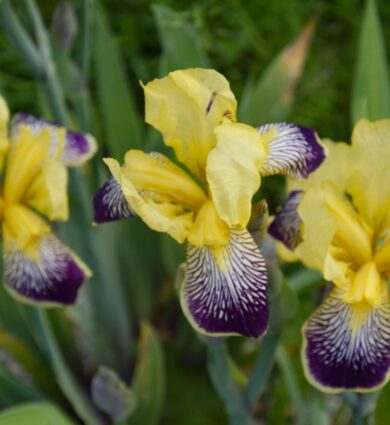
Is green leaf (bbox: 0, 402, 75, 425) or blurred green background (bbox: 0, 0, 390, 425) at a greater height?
green leaf (bbox: 0, 402, 75, 425)

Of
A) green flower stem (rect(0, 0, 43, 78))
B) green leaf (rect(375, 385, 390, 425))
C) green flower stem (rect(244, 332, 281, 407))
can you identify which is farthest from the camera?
green leaf (rect(375, 385, 390, 425))

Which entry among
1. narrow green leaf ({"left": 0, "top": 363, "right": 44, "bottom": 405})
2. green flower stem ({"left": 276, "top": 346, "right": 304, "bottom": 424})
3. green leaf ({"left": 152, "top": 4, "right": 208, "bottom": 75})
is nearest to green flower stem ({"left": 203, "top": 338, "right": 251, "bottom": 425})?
green flower stem ({"left": 276, "top": 346, "right": 304, "bottom": 424})

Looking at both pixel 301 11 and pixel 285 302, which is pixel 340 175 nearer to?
pixel 285 302

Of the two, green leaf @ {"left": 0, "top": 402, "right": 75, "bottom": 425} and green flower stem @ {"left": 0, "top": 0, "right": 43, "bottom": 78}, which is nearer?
green leaf @ {"left": 0, "top": 402, "right": 75, "bottom": 425}

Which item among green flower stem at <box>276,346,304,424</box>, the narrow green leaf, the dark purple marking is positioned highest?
the dark purple marking

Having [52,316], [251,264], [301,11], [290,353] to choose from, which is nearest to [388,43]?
[301,11]

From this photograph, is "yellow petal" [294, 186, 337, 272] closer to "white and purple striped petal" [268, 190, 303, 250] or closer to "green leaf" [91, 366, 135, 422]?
"white and purple striped petal" [268, 190, 303, 250]

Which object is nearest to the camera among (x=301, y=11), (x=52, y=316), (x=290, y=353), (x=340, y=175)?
(x=340, y=175)

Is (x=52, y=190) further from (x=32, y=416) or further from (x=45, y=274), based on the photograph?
(x=32, y=416)
